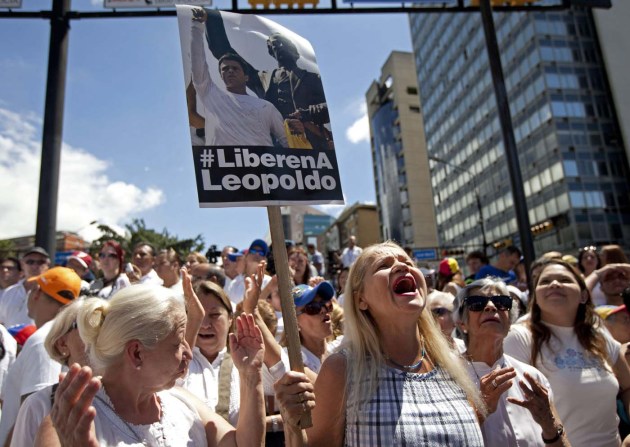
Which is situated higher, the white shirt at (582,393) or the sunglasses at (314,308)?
the sunglasses at (314,308)

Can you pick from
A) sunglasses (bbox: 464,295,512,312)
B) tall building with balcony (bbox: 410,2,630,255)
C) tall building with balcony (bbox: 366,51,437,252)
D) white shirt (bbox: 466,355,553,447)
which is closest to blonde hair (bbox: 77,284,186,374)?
white shirt (bbox: 466,355,553,447)

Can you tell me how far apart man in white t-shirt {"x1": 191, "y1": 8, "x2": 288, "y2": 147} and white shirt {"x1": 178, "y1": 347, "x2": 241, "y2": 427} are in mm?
1483

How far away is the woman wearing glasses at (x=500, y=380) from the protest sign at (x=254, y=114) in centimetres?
126

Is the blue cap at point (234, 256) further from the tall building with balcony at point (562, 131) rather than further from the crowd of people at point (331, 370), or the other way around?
the tall building with balcony at point (562, 131)

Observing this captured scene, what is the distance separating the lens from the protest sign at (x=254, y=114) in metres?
2.33

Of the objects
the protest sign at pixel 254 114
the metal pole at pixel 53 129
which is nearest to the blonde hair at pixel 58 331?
the protest sign at pixel 254 114

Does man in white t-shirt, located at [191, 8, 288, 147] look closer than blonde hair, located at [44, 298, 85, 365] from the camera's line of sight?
Yes

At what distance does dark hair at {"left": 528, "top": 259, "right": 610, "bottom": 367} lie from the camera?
336 cm

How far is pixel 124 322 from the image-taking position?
2.01 metres

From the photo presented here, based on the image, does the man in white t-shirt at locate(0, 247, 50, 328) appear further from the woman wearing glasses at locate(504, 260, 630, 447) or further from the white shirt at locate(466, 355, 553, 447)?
the woman wearing glasses at locate(504, 260, 630, 447)

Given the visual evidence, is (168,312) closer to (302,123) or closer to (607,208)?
(302,123)

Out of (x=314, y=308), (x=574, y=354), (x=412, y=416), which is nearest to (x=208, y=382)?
(x=314, y=308)

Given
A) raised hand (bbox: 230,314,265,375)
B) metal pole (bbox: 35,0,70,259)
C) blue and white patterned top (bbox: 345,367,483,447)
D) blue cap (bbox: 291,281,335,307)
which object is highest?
metal pole (bbox: 35,0,70,259)

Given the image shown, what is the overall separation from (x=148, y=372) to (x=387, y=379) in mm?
1010
